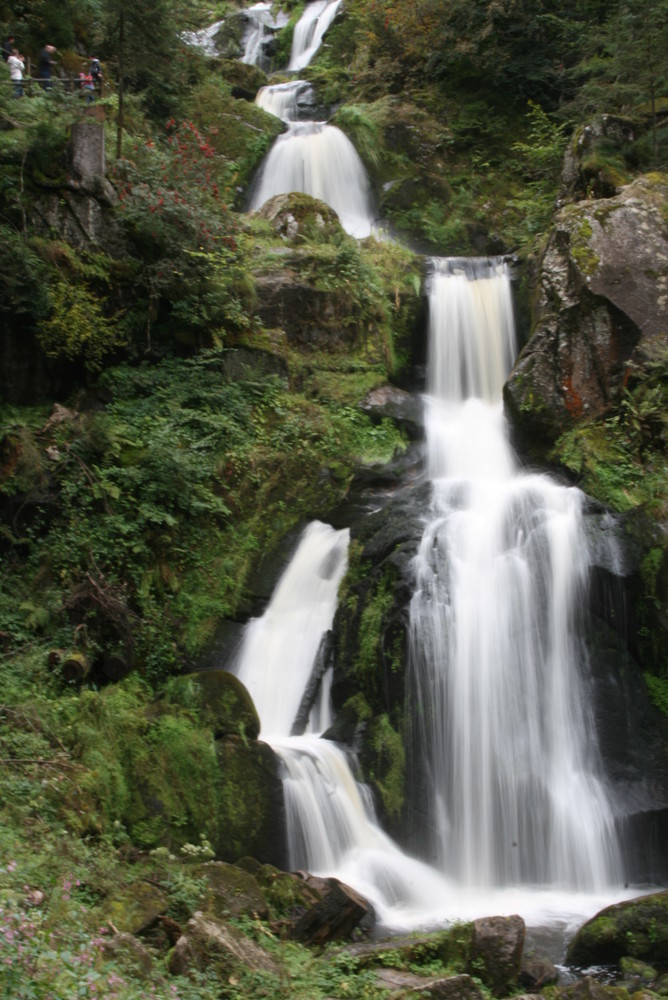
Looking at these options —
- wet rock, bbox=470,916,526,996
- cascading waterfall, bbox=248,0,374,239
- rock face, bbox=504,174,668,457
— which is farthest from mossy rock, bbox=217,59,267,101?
wet rock, bbox=470,916,526,996

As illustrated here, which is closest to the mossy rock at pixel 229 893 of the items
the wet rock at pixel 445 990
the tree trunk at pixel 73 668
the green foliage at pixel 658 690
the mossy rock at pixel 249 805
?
the mossy rock at pixel 249 805

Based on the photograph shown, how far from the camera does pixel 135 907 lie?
6.09 m

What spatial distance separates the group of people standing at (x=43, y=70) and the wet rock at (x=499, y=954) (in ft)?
45.8

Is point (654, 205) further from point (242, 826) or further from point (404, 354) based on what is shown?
point (242, 826)

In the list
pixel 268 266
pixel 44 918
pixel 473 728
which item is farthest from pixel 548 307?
pixel 44 918

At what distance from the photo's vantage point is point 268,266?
1523cm

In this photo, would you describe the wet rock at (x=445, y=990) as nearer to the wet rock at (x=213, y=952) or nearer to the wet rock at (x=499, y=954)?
the wet rock at (x=499, y=954)

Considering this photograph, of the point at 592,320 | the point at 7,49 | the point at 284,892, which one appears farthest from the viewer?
the point at 7,49

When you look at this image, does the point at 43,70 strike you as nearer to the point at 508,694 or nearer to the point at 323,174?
the point at 323,174

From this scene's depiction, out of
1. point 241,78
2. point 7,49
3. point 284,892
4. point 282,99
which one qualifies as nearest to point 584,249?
point 284,892

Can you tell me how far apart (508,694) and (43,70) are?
1519 cm

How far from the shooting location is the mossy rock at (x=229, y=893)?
6.58m

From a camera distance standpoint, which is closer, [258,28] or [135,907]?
[135,907]

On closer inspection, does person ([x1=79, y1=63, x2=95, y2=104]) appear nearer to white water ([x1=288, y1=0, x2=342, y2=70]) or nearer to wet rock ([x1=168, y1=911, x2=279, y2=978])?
white water ([x1=288, y1=0, x2=342, y2=70])
